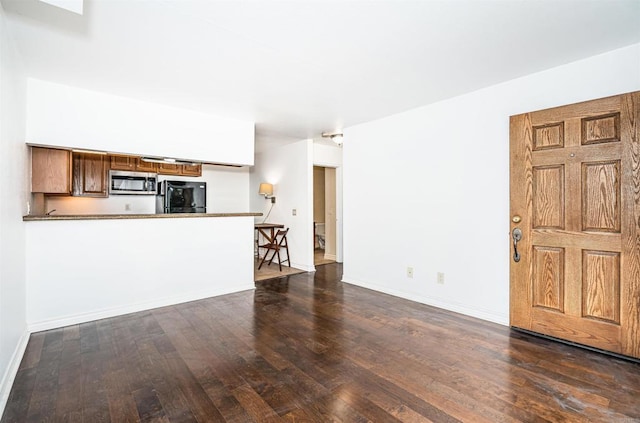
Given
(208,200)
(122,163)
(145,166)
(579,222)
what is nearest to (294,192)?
(208,200)

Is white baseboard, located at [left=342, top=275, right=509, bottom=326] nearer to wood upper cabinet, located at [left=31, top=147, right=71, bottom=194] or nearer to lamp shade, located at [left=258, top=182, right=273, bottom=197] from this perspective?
lamp shade, located at [left=258, top=182, right=273, bottom=197]

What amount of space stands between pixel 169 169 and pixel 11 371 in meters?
4.08

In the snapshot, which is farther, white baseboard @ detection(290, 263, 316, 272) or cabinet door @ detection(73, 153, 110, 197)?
white baseboard @ detection(290, 263, 316, 272)

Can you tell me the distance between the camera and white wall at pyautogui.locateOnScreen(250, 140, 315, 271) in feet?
18.0

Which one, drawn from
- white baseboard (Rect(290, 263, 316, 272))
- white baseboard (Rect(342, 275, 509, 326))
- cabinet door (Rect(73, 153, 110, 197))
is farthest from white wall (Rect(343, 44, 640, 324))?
cabinet door (Rect(73, 153, 110, 197))

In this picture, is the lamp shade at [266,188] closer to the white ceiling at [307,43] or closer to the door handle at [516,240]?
the white ceiling at [307,43]

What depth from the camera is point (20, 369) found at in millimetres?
2217

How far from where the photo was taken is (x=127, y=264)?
3438mm

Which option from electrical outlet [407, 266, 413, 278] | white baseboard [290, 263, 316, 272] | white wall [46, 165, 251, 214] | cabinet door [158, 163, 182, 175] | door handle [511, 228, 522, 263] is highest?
cabinet door [158, 163, 182, 175]

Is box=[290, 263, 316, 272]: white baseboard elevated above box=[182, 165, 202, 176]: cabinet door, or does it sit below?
below

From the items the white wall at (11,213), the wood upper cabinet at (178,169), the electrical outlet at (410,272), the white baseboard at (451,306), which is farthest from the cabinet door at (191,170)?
the electrical outlet at (410,272)

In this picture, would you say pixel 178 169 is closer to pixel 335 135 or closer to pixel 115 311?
pixel 335 135

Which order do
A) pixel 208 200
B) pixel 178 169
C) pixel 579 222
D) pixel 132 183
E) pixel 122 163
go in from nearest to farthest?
pixel 579 222 < pixel 122 163 < pixel 132 183 < pixel 178 169 < pixel 208 200

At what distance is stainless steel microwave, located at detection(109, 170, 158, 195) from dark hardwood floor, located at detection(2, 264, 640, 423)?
2781 millimetres
